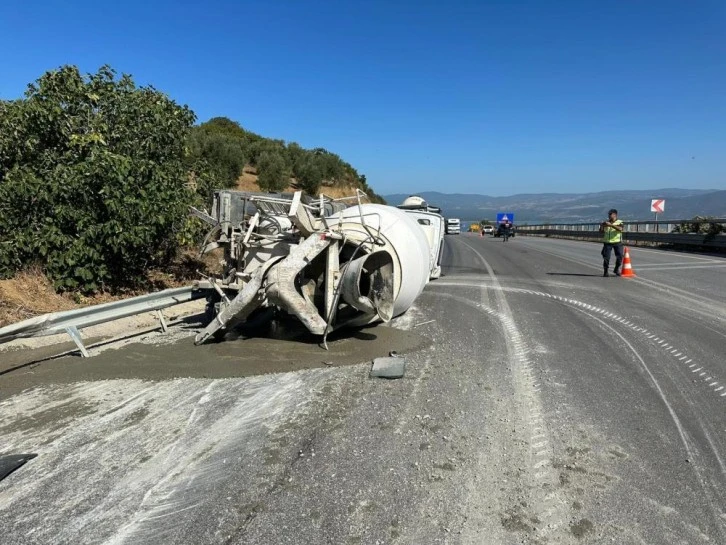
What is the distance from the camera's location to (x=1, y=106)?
9219 millimetres

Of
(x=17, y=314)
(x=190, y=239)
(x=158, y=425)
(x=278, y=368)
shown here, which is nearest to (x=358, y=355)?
(x=278, y=368)

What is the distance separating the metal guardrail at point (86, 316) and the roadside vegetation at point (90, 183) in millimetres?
1899

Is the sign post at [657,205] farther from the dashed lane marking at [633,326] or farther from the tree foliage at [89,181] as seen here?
the tree foliage at [89,181]

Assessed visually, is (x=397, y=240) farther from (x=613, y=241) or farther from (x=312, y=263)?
(x=613, y=241)

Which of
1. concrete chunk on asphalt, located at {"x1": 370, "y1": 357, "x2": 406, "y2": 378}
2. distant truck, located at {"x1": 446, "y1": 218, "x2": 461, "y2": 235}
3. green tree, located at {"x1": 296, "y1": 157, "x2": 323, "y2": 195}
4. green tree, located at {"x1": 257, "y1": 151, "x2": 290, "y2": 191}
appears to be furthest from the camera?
distant truck, located at {"x1": 446, "y1": 218, "x2": 461, "y2": 235}

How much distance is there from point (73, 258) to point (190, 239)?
2487 mm

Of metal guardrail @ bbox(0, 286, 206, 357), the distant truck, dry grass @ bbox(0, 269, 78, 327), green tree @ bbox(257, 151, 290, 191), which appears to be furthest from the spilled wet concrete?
the distant truck

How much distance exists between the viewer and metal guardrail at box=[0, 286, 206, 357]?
543 cm

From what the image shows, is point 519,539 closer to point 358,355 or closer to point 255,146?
point 358,355

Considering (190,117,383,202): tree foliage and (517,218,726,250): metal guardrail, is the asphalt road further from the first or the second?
(517,218,726,250): metal guardrail

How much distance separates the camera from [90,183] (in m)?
8.27

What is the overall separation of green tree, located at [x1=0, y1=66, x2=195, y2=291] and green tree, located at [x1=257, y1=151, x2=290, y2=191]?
19334 mm

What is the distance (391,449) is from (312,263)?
3503 millimetres

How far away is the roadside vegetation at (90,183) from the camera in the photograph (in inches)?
324
